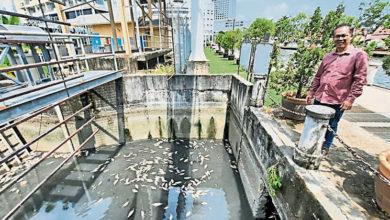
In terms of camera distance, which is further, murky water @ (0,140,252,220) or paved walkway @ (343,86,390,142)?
murky water @ (0,140,252,220)

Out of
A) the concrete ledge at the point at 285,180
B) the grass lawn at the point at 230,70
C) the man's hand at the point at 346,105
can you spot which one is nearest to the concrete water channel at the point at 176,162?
the concrete ledge at the point at 285,180

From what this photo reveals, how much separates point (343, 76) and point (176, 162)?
6.35 m

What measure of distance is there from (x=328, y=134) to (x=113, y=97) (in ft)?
26.8

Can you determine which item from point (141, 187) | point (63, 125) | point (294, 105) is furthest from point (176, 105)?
point (294, 105)

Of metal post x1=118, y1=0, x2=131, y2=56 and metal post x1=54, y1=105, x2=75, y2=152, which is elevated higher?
metal post x1=118, y1=0, x2=131, y2=56

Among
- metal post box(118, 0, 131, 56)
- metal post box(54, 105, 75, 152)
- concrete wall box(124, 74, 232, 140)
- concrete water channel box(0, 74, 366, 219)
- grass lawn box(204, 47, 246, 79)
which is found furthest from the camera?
grass lawn box(204, 47, 246, 79)

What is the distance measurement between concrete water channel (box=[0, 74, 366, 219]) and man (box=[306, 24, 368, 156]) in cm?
123

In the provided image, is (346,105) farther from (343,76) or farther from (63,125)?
(63,125)

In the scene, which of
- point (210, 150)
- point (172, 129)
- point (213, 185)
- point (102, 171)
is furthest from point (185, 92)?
point (102, 171)

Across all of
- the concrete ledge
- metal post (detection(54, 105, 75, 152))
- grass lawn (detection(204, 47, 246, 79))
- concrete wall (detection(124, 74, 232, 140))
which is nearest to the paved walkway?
the concrete ledge

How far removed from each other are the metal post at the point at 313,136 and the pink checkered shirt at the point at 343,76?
0.71 meters

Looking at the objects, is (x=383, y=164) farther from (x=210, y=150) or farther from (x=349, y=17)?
(x=210, y=150)

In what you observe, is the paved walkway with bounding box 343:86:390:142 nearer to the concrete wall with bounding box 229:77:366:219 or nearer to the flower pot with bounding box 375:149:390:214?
the concrete wall with bounding box 229:77:366:219

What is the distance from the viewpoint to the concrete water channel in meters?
3.51
